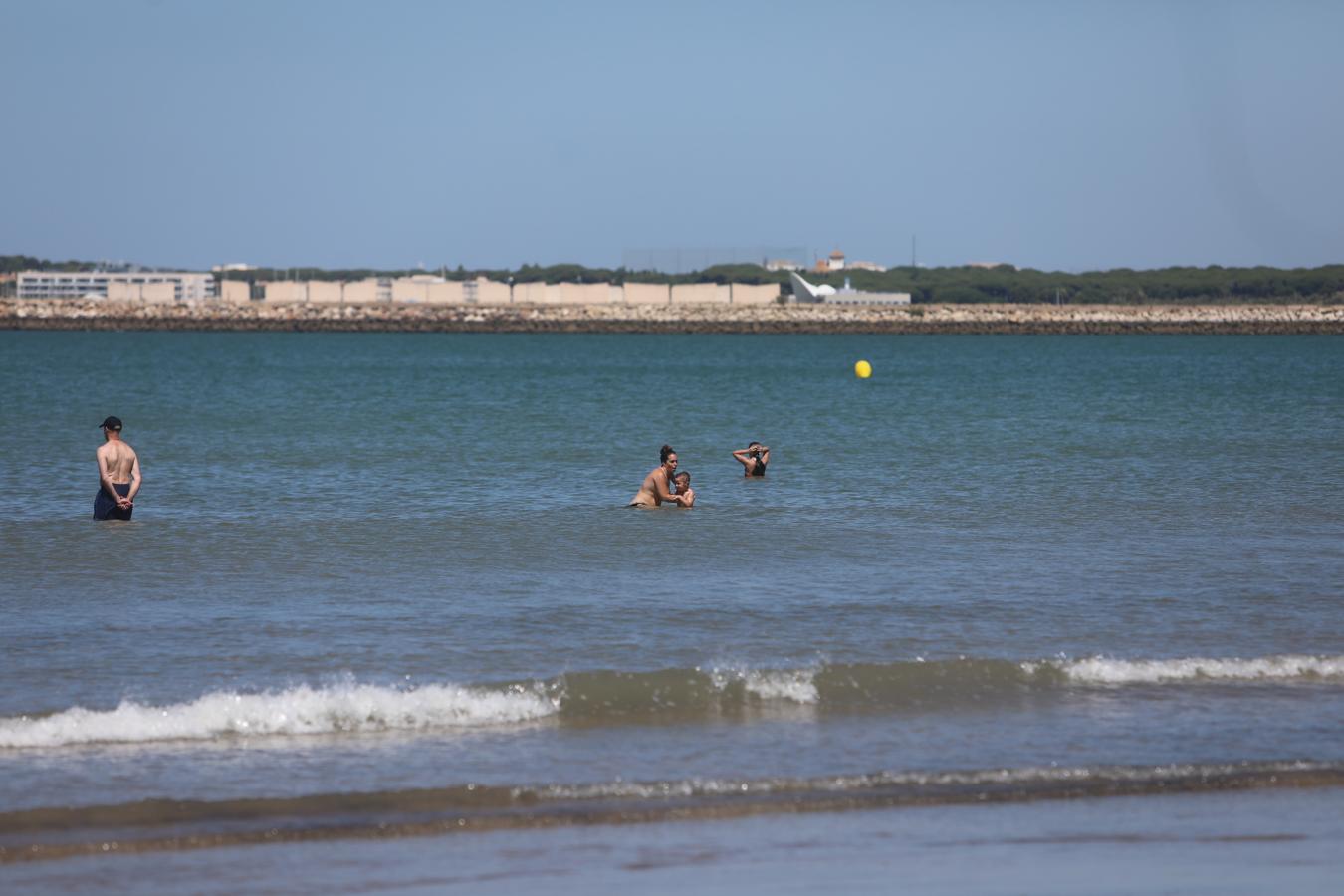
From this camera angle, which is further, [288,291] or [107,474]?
[288,291]

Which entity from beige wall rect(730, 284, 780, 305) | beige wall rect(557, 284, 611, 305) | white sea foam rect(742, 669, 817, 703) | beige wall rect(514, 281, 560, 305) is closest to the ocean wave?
white sea foam rect(742, 669, 817, 703)

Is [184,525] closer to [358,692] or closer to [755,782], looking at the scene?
[358,692]

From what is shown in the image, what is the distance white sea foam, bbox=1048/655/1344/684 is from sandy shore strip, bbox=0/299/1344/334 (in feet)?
396

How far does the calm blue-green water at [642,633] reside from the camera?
886cm

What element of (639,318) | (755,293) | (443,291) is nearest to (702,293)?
(755,293)

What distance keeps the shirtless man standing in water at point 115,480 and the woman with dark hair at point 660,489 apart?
21.4 ft

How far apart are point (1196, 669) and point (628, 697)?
14.0 feet

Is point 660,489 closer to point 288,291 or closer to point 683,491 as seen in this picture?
point 683,491

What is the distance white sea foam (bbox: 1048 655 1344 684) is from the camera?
11.2 metres

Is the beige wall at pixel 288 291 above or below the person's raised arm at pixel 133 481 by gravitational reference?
above

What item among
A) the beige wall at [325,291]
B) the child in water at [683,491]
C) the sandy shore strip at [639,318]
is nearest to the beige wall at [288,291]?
the beige wall at [325,291]

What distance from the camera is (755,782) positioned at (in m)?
8.82

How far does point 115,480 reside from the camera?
1869 cm

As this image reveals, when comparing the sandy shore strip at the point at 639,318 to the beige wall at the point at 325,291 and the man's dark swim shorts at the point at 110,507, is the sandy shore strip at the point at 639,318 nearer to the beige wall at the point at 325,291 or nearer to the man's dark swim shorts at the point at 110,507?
the beige wall at the point at 325,291
